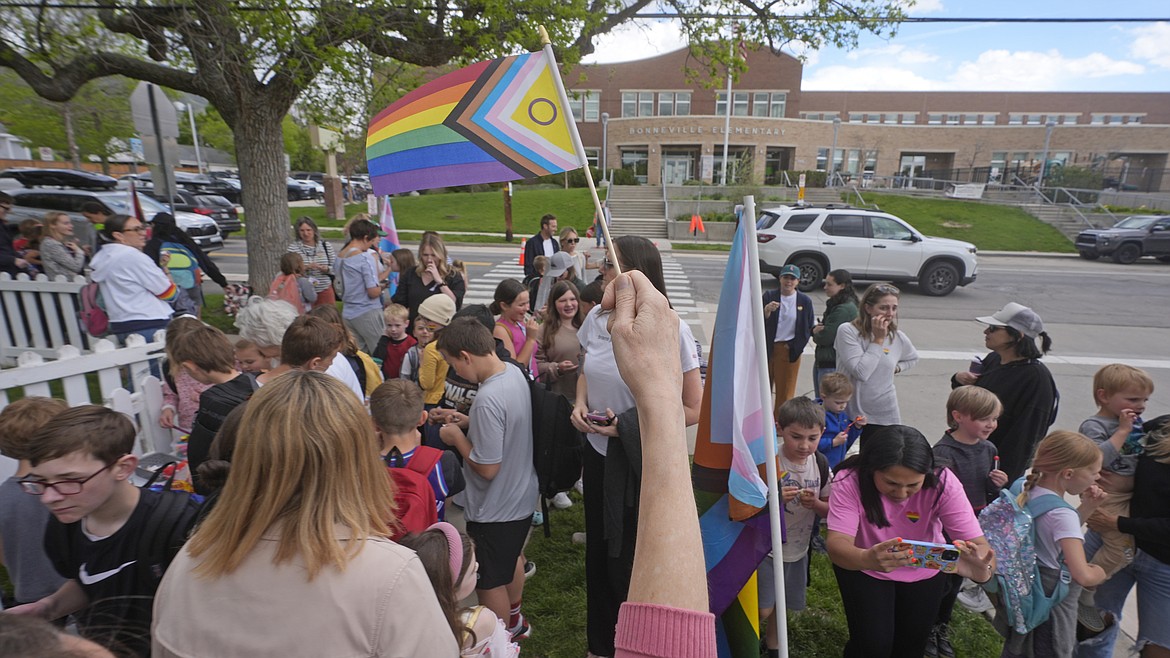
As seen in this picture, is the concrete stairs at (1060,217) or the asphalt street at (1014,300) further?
the concrete stairs at (1060,217)

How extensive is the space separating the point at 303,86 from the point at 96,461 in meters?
6.36

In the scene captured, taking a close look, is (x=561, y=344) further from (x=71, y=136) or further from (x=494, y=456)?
(x=71, y=136)

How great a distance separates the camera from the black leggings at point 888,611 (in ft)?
8.30

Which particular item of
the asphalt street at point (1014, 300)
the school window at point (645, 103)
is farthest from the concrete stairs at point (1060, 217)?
the school window at point (645, 103)

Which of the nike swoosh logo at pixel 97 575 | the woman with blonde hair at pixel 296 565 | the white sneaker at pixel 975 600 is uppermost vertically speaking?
the woman with blonde hair at pixel 296 565

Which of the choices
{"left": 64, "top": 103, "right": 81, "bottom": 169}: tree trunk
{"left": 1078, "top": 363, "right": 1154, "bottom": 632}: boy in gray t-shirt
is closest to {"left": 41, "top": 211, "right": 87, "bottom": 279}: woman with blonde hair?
{"left": 1078, "top": 363, "right": 1154, "bottom": 632}: boy in gray t-shirt

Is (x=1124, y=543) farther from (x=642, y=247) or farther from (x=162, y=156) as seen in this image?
(x=162, y=156)

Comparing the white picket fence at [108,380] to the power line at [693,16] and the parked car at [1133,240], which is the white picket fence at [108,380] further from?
the parked car at [1133,240]

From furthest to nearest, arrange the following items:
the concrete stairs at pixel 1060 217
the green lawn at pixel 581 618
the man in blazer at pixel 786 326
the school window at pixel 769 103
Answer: the school window at pixel 769 103 < the concrete stairs at pixel 1060 217 < the man in blazer at pixel 786 326 < the green lawn at pixel 581 618

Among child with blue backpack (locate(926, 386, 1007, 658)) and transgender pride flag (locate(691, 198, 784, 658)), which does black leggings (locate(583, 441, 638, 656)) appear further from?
child with blue backpack (locate(926, 386, 1007, 658))

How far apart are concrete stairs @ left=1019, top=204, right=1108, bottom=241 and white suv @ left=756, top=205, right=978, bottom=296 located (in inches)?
641

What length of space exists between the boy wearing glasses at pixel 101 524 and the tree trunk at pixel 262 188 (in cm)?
690

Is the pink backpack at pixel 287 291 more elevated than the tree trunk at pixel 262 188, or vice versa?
the tree trunk at pixel 262 188

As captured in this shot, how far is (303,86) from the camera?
6.99 metres
